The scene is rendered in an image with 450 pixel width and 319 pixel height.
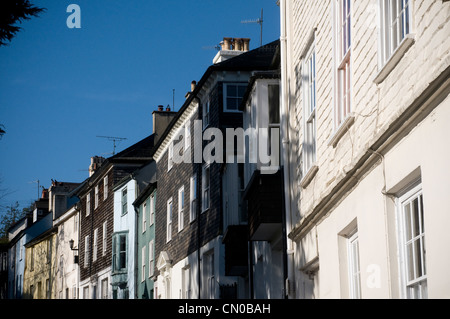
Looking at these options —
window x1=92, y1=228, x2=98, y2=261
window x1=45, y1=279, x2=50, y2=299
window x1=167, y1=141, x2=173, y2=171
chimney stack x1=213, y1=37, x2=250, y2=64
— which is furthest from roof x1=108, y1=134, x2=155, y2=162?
window x1=45, y1=279, x2=50, y2=299

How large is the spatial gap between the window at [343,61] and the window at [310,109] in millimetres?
1675

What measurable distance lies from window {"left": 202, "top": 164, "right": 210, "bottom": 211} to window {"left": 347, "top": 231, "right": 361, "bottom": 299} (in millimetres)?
18463

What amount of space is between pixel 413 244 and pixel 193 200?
75.2ft

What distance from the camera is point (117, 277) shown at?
1679 inches

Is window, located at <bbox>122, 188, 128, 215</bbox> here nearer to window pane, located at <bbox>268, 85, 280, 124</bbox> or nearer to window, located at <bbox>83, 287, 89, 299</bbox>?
window, located at <bbox>83, 287, 89, 299</bbox>

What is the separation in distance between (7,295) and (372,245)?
229ft

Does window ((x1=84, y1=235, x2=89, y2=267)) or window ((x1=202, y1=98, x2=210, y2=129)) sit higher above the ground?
window ((x1=202, y1=98, x2=210, y2=129))

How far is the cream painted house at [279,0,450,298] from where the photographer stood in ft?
24.2

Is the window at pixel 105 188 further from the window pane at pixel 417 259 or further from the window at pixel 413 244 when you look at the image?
the window pane at pixel 417 259
